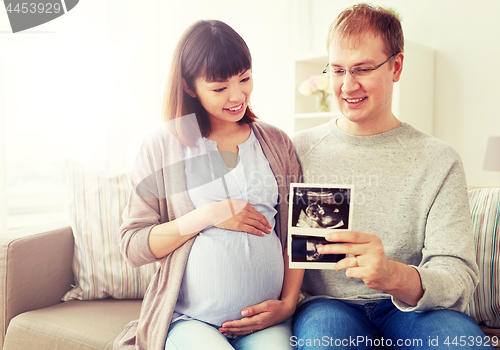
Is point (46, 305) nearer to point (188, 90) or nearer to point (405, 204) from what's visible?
point (188, 90)

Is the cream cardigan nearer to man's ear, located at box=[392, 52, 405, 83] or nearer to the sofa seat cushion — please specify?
the sofa seat cushion

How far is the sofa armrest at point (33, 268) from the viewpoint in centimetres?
136

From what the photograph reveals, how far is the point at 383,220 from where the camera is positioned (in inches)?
44.3

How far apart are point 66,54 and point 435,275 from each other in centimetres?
178

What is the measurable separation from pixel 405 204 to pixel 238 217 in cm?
46

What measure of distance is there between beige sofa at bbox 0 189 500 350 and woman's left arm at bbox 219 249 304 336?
45 cm

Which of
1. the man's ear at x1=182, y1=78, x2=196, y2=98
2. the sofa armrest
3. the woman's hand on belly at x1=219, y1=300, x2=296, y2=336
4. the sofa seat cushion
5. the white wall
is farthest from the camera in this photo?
the white wall

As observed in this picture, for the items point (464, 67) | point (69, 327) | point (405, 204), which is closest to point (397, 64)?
point (405, 204)

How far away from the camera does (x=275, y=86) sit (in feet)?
10.0

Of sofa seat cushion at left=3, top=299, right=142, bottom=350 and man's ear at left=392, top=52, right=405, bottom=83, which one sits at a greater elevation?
man's ear at left=392, top=52, right=405, bottom=83

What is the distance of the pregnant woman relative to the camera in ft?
3.36

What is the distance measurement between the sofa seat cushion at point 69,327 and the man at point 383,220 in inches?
23.6

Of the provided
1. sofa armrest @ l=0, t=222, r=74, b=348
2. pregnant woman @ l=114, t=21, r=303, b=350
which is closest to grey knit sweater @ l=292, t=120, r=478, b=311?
pregnant woman @ l=114, t=21, r=303, b=350

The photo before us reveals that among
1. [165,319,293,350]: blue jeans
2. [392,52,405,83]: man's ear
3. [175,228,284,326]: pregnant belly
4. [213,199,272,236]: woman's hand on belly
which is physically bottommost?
[165,319,293,350]: blue jeans
